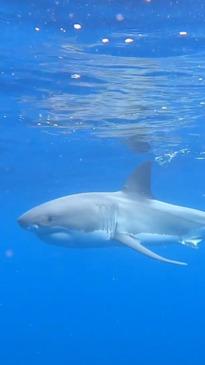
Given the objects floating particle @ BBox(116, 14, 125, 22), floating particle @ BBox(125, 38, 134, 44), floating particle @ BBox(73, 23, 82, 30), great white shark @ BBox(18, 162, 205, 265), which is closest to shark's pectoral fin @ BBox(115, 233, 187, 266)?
great white shark @ BBox(18, 162, 205, 265)

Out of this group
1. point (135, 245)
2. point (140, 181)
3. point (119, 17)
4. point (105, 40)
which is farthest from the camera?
point (105, 40)

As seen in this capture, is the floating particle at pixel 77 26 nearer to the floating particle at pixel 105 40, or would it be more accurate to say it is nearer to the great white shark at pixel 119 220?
the floating particle at pixel 105 40

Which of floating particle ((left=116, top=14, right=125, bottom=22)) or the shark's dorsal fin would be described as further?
floating particle ((left=116, top=14, right=125, bottom=22))

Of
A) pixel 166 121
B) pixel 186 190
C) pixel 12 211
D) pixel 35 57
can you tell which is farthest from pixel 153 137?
pixel 12 211

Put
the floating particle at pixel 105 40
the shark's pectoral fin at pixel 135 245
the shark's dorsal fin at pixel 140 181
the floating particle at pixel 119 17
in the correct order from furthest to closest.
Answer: the floating particle at pixel 105 40 < the floating particle at pixel 119 17 < the shark's dorsal fin at pixel 140 181 < the shark's pectoral fin at pixel 135 245

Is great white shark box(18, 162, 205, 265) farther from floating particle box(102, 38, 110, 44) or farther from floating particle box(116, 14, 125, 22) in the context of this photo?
floating particle box(102, 38, 110, 44)

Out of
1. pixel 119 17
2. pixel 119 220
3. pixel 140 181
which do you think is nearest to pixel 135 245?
pixel 119 220

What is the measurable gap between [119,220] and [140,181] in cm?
130

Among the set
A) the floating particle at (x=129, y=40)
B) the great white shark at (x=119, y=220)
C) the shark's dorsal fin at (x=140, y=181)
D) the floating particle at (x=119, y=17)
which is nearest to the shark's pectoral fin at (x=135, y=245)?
the great white shark at (x=119, y=220)

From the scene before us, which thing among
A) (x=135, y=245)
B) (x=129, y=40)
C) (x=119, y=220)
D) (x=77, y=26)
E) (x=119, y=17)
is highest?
(x=129, y=40)

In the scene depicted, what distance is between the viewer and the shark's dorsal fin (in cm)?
1106

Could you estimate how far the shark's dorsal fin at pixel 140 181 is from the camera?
436 inches

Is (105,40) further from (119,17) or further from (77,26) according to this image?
(119,17)

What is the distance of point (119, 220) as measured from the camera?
404 inches
